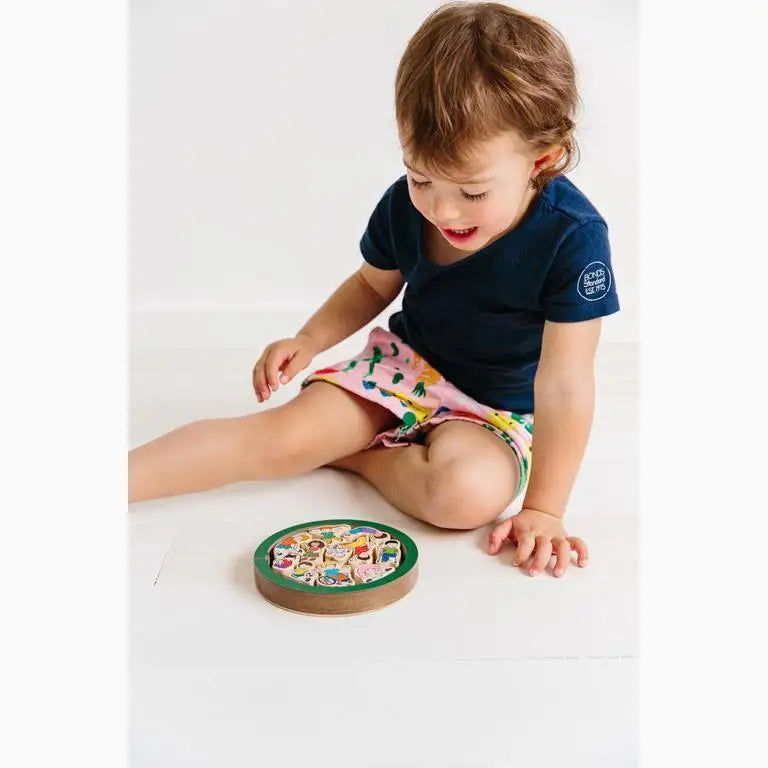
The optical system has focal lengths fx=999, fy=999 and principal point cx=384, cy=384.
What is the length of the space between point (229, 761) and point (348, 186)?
Answer: 1.41 m

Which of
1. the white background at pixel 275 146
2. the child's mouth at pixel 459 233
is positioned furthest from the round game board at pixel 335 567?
the white background at pixel 275 146

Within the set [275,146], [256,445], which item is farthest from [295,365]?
[275,146]

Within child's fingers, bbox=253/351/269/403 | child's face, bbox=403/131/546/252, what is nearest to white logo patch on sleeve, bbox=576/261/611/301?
child's face, bbox=403/131/546/252

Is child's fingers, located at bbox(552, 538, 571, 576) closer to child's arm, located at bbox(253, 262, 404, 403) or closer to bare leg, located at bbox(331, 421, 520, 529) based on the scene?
bare leg, located at bbox(331, 421, 520, 529)

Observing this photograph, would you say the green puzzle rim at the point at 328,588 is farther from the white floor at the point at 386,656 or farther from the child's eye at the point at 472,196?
the child's eye at the point at 472,196

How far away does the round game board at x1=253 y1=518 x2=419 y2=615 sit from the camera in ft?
3.16

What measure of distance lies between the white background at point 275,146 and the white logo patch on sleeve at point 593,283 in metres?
0.80

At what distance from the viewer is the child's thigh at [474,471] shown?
113 cm

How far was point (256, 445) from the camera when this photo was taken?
124 cm

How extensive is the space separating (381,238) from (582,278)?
1.04 ft

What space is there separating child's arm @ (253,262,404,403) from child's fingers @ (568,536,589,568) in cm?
44

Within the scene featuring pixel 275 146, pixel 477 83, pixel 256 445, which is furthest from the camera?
pixel 275 146

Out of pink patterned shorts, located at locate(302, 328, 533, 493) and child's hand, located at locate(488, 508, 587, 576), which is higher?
pink patterned shorts, located at locate(302, 328, 533, 493)

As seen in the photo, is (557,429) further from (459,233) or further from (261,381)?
(261,381)
